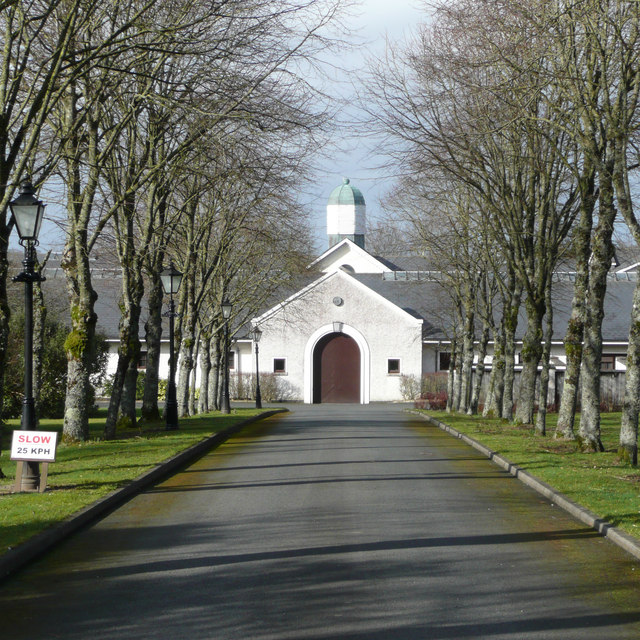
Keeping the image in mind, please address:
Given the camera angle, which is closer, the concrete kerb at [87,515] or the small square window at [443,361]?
the concrete kerb at [87,515]

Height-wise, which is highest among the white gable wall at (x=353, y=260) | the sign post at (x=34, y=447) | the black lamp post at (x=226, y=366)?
the white gable wall at (x=353, y=260)

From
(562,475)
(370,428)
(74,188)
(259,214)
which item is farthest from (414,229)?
(562,475)

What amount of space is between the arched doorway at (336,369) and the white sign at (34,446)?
43.2 meters

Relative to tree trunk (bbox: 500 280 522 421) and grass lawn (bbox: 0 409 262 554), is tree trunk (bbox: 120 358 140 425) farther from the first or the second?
tree trunk (bbox: 500 280 522 421)

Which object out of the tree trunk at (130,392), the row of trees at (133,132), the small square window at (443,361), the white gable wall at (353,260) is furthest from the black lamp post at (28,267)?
the white gable wall at (353,260)

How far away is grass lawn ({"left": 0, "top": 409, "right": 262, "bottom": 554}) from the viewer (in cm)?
1036

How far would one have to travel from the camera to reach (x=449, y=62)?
2069 centimetres

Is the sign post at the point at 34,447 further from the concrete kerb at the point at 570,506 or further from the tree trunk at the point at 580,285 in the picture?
the tree trunk at the point at 580,285

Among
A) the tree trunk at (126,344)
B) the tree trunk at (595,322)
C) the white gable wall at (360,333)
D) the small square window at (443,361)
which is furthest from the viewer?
the small square window at (443,361)

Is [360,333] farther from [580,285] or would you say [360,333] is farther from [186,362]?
[580,285]

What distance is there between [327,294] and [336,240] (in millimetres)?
18742

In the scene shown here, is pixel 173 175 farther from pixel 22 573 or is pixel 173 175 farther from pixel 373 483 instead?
pixel 22 573

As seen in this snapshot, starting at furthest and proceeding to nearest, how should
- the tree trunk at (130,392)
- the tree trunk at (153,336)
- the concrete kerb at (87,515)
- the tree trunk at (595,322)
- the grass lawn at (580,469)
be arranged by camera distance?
1. the tree trunk at (153,336)
2. the tree trunk at (130,392)
3. the tree trunk at (595,322)
4. the grass lawn at (580,469)
5. the concrete kerb at (87,515)

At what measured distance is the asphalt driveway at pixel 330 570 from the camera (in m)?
6.67
